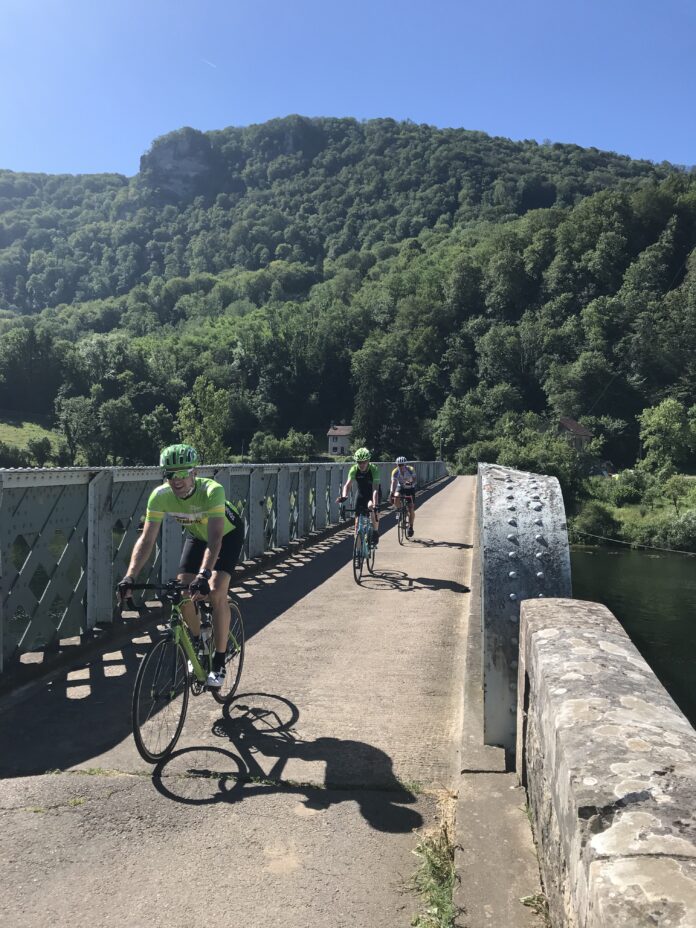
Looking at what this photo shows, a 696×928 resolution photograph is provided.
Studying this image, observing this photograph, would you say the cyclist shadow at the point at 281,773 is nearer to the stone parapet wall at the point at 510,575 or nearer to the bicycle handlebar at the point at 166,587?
the stone parapet wall at the point at 510,575

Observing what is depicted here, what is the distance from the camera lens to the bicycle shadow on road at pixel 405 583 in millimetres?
8742

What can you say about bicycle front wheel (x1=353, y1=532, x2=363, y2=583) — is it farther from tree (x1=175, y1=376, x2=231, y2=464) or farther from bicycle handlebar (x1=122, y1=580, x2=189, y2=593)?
tree (x1=175, y1=376, x2=231, y2=464)

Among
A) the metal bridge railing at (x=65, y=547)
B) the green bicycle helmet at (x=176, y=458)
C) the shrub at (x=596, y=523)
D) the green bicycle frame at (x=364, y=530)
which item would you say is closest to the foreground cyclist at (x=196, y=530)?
the green bicycle helmet at (x=176, y=458)

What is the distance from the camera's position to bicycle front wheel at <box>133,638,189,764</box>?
3.62m

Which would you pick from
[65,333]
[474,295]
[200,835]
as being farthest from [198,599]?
[65,333]

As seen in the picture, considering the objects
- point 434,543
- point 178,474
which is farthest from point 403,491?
point 178,474

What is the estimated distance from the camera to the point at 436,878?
2605mm

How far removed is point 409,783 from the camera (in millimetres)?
3439

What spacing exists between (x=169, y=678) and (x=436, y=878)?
194 cm

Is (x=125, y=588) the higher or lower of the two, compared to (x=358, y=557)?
higher

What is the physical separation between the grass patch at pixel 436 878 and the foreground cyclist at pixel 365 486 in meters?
6.55

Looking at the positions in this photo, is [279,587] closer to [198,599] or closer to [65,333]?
[198,599]

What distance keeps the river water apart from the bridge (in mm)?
16771

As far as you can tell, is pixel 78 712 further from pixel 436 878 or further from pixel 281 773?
pixel 436 878
